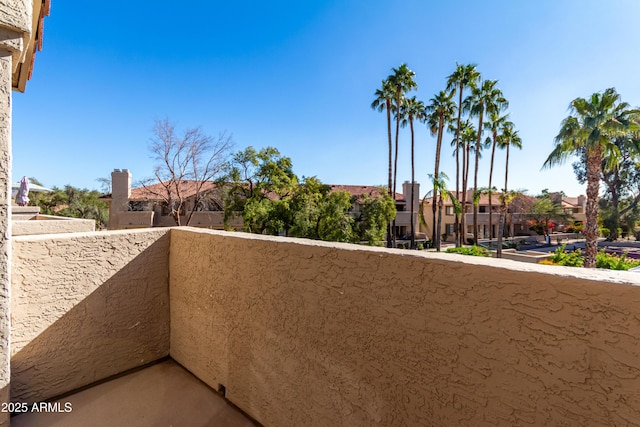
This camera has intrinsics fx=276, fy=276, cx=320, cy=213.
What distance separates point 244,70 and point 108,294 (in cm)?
1806

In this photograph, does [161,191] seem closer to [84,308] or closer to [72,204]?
[72,204]

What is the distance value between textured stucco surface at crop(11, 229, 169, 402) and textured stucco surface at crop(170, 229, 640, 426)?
0.97 meters

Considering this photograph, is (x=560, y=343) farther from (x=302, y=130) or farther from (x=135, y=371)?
(x=302, y=130)

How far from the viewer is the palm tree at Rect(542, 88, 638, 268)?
1234 centimetres

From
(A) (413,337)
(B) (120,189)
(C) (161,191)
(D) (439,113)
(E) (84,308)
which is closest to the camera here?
(A) (413,337)

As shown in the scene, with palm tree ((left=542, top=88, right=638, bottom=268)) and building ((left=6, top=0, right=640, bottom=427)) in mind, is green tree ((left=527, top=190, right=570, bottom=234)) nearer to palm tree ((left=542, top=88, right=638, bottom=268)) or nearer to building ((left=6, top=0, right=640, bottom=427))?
palm tree ((left=542, top=88, right=638, bottom=268))

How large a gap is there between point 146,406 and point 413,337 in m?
Result: 2.86

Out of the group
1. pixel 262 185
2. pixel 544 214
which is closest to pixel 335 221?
pixel 262 185

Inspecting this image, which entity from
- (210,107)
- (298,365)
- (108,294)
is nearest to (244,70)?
(210,107)

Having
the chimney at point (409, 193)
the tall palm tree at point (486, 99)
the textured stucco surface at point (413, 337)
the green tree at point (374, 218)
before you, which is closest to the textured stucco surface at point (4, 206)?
the textured stucco surface at point (413, 337)

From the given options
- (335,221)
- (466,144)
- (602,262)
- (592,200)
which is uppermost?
(466,144)

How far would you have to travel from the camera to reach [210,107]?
64.5 ft

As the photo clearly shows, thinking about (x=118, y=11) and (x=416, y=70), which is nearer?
(x=118, y=11)

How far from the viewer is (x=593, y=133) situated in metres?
12.6
